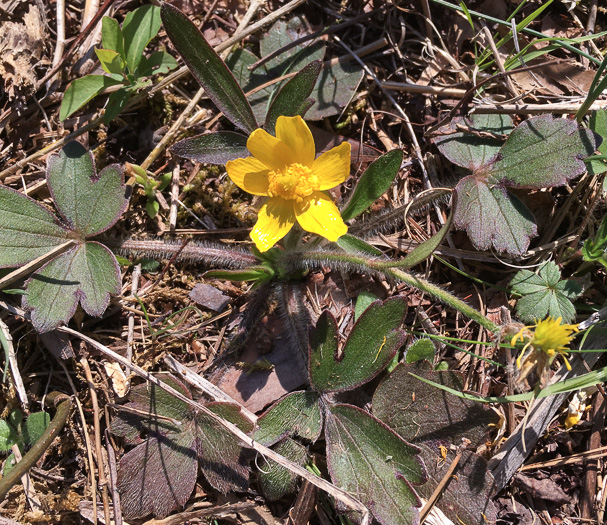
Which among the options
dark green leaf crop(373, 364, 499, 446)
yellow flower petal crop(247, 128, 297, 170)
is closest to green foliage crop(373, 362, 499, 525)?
dark green leaf crop(373, 364, 499, 446)

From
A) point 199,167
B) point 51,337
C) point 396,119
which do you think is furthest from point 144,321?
point 396,119

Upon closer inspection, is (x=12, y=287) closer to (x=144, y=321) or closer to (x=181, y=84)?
(x=144, y=321)

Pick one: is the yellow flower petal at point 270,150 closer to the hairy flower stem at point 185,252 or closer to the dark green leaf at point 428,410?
the hairy flower stem at point 185,252

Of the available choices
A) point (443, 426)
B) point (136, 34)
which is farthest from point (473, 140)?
point (136, 34)

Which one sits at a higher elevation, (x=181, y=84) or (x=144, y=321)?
(x=181, y=84)

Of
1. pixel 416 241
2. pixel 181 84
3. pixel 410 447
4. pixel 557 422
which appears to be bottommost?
pixel 557 422

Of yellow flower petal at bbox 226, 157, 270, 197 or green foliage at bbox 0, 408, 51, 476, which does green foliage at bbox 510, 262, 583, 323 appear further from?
green foliage at bbox 0, 408, 51, 476

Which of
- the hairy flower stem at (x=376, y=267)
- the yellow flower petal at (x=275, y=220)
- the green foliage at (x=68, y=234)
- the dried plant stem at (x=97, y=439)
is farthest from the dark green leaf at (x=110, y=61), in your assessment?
the dried plant stem at (x=97, y=439)
